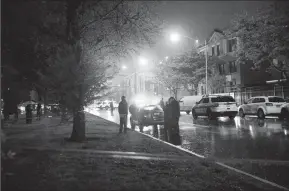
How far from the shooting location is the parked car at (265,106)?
20.6m

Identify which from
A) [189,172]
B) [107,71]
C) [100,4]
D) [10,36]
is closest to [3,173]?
[10,36]

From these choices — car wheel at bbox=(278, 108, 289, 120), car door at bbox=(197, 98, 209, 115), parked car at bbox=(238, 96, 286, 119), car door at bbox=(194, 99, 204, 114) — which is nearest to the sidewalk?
car door at bbox=(197, 98, 209, 115)

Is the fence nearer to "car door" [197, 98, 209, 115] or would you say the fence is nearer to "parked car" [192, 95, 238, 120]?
"parked car" [192, 95, 238, 120]

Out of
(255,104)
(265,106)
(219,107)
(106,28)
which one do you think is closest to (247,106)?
(255,104)

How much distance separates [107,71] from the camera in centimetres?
827

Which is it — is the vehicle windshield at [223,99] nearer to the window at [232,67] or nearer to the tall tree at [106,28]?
the tall tree at [106,28]

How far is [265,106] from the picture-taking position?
21.1 meters

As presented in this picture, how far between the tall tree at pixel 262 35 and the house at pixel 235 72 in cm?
819

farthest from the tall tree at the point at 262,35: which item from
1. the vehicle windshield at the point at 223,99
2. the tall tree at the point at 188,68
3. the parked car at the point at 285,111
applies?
the tall tree at the point at 188,68

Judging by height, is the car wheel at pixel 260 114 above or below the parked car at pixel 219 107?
below

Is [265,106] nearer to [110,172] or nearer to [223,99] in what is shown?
[223,99]

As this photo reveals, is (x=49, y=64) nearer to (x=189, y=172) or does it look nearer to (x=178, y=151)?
(x=189, y=172)

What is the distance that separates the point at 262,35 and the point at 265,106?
7609 millimetres

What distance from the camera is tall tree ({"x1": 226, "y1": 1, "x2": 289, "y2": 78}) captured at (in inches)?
903
